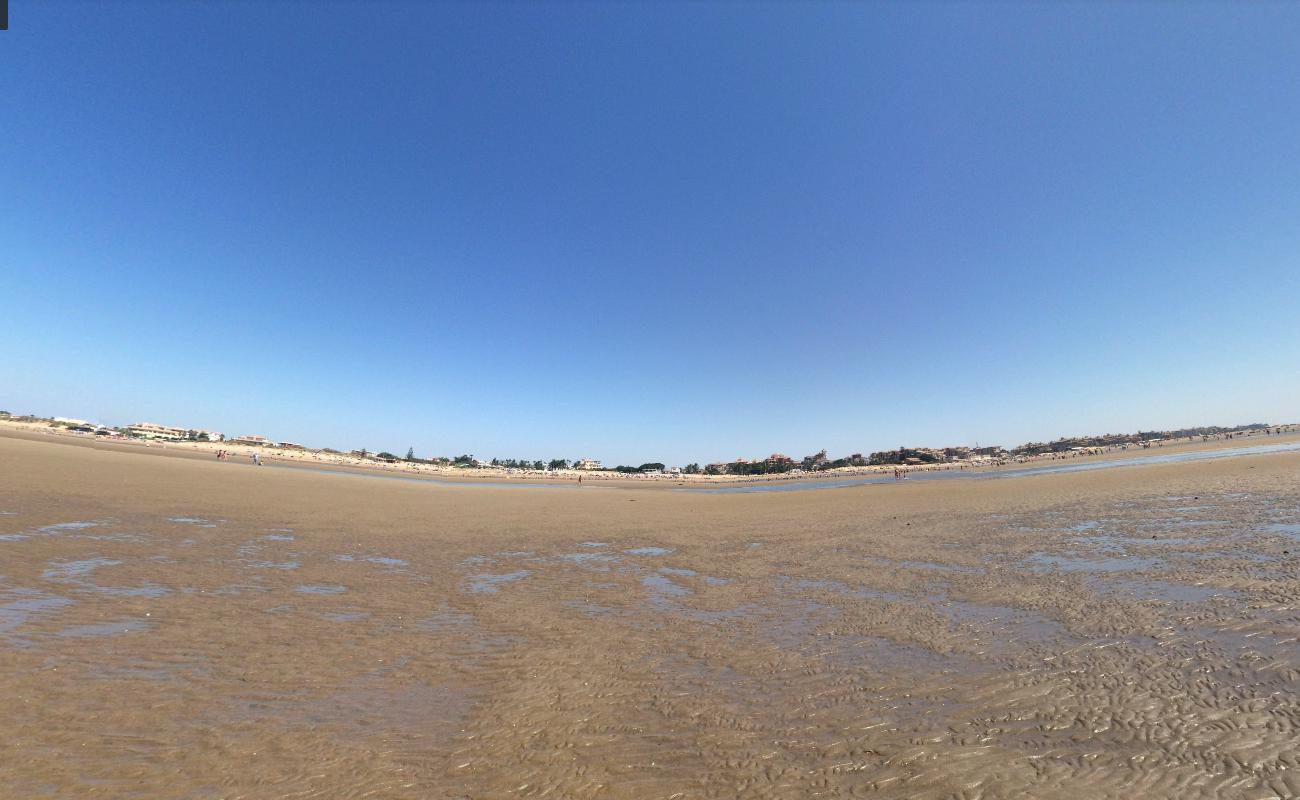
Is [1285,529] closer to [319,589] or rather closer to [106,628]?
[319,589]

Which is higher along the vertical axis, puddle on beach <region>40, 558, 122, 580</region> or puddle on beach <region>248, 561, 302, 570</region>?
puddle on beach <region>40, 558, 122, 580</region>

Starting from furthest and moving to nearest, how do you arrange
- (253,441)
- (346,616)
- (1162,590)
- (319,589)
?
(253,441)
(319,589)
(1162,590)
(346,616)

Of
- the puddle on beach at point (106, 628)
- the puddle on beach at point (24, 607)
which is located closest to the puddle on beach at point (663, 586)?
the puddle on beach at point (106, 628)

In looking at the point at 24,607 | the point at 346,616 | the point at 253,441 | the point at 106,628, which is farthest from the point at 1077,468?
the point at 253,441

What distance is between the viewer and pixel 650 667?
20.3 feet

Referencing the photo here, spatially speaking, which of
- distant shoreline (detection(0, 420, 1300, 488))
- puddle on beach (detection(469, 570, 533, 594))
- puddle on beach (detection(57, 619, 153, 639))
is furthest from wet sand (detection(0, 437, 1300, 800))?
distant shoreline (detection(0, 420, 1300, 488))

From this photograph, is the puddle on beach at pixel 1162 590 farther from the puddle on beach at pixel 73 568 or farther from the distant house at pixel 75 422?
the distant house at pixel 75 422

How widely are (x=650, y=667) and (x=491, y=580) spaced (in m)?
5.69

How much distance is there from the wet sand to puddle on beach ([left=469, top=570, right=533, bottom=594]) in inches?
6.4

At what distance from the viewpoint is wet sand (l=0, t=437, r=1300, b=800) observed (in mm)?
3914

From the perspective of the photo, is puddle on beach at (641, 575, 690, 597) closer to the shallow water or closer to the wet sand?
the wet sand

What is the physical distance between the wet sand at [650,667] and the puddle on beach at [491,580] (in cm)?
16

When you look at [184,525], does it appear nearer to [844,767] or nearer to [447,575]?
[447,575]

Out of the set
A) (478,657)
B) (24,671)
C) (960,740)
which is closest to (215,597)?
(24,671)
